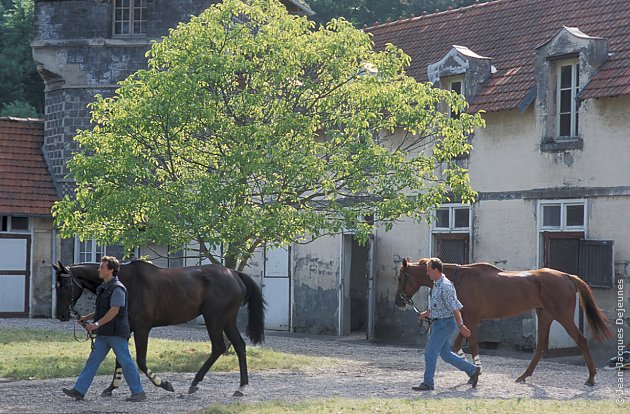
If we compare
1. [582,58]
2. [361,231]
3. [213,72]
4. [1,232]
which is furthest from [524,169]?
[1,232]

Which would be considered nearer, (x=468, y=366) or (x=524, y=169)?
(x=468, y=366)

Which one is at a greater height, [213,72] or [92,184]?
[213,72]

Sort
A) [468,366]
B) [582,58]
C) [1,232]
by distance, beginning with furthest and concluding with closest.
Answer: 1. [1,232]
2. [582,58]
3. [468,366]

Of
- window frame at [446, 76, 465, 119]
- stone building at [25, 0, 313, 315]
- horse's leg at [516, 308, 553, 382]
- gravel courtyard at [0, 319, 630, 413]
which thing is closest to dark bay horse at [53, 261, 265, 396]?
gravel courtyard at [0, 319, 630, 413]

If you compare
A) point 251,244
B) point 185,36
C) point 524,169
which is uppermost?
point 185,36

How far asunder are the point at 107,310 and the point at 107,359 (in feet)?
16.6

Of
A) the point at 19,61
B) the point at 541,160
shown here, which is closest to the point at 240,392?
the point at 541,160

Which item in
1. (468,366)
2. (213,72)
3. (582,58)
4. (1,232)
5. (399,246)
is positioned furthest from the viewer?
(1,232)

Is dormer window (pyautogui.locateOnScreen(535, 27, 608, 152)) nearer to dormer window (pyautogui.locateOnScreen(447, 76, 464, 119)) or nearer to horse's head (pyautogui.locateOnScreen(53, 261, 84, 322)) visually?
dormer window (pyautogui.locateOnScreen(447, 76, 464, 119))

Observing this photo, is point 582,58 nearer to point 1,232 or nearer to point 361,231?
point 361,231

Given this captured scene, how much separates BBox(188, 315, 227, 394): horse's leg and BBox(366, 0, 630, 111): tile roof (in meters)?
8.72

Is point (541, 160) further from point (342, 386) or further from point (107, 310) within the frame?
point (107, 310)

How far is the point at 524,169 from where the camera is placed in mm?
22250

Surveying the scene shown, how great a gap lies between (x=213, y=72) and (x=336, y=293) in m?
9.77
